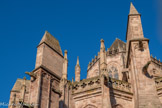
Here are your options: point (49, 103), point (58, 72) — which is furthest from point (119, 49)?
point (49, 103)

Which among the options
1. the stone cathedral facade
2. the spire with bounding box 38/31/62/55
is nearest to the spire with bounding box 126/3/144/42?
the stone cathedral facade


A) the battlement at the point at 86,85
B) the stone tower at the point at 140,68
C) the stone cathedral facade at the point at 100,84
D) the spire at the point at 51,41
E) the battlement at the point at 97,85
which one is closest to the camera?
the stone tower at the point at 140,68

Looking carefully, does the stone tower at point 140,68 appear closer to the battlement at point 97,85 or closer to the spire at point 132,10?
the spire at point 132,10

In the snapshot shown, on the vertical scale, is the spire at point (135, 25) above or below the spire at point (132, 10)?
below

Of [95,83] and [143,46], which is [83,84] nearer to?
[95,83]

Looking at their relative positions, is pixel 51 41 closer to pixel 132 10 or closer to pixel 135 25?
pixel 132 10

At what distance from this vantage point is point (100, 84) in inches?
580

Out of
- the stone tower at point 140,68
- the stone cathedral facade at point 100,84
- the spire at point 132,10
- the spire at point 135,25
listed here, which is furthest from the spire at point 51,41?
the spire at point 132,10

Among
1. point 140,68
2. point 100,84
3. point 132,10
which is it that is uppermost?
point 132,10

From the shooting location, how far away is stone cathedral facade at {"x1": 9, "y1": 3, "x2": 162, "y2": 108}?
40.8 feet

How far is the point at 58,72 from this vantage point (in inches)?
650

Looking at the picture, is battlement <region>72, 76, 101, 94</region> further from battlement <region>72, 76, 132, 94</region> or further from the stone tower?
the stone tower

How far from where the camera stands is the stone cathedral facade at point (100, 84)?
1245cm

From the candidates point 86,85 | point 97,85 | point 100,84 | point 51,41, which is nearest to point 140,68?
point 100,84
